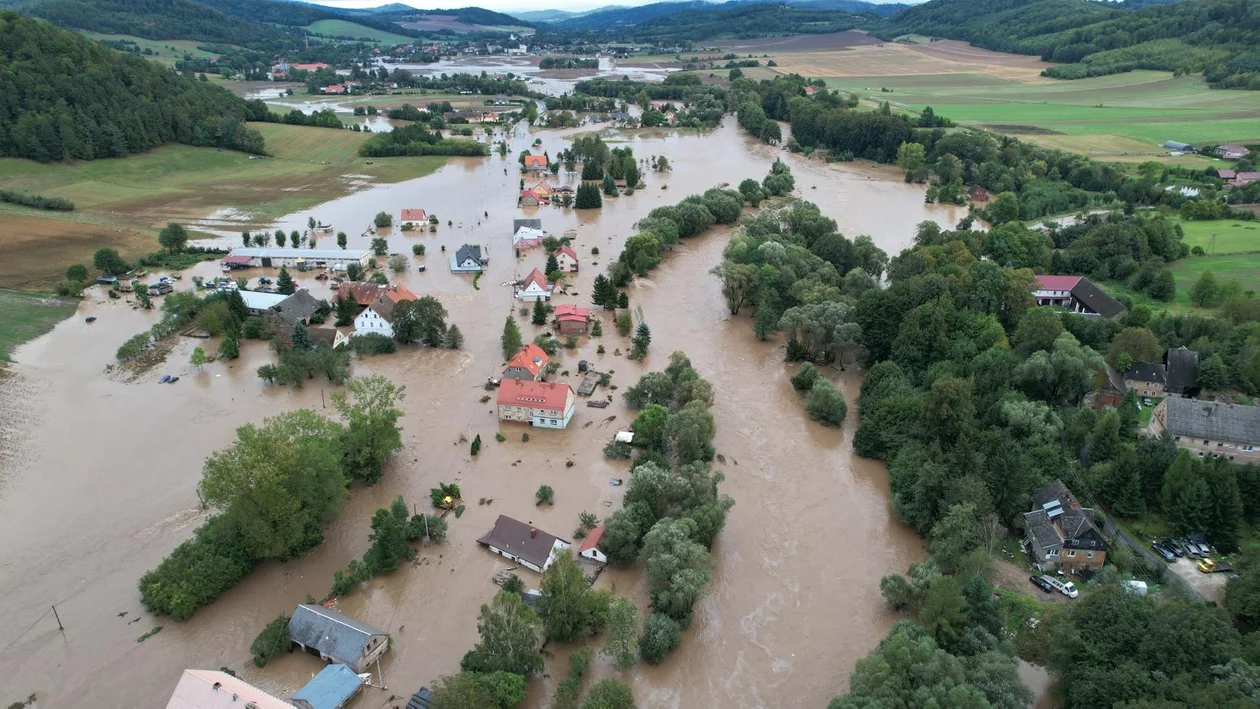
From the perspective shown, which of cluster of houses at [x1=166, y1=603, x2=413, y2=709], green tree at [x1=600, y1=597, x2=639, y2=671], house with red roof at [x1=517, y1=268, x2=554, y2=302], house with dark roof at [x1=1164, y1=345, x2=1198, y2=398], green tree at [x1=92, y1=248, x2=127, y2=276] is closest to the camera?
cluster of houses at [x1=166, y1=603, x2=413, y2=709]

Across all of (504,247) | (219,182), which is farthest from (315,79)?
(504,247)

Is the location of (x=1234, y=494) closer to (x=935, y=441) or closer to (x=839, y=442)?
(x=935, y=441)

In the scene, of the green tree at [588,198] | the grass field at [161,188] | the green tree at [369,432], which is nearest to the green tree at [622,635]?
the green tree at [369,432]

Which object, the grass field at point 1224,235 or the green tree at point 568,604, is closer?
the green tree at point 568,604

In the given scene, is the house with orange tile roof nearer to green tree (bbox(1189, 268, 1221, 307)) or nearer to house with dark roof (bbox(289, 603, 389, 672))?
house with dark roof (bbox(289, 603, 389, 672))

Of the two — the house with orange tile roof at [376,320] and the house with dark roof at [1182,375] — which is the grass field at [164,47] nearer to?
the house with orange tile roof at [376,320]

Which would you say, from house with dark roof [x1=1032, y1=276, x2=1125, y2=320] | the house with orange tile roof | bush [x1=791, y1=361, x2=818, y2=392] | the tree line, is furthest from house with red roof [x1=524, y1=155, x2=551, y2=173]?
the tree line
